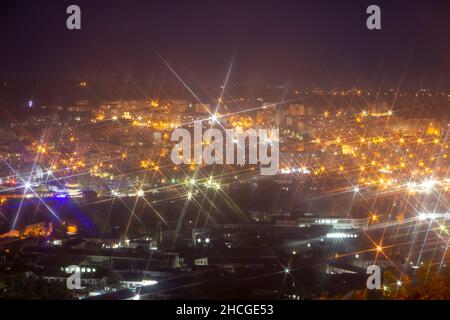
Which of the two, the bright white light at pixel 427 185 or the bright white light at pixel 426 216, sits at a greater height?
the bright white light at pixel 427 185

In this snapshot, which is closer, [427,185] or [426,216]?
[426,216]

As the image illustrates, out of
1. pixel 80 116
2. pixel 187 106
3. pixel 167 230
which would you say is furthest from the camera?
pixel 187 106

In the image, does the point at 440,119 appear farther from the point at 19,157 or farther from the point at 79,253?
the point at 79,253

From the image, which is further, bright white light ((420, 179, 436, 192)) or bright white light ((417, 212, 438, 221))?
bright white light ((420, 179, 436, 192))

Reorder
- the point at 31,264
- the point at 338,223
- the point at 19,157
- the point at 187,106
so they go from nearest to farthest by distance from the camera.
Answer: the point at 31,264, the point at 338,223, the point at 19,157, the point at 187,106

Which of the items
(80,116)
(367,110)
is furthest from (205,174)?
(367,110)

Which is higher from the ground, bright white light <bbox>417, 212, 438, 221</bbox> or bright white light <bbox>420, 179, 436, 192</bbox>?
bright white light <bbox>420, 179, 436, 192</bbox>

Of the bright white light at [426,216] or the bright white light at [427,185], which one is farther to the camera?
the bright white light at [427,185]

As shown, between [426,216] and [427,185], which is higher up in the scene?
[427,185]

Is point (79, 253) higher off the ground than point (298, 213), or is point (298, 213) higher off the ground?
point (298, 213)

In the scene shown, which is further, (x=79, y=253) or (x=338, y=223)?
(x=338, y=223)

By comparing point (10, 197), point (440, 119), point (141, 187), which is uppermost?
point (440, 119)
